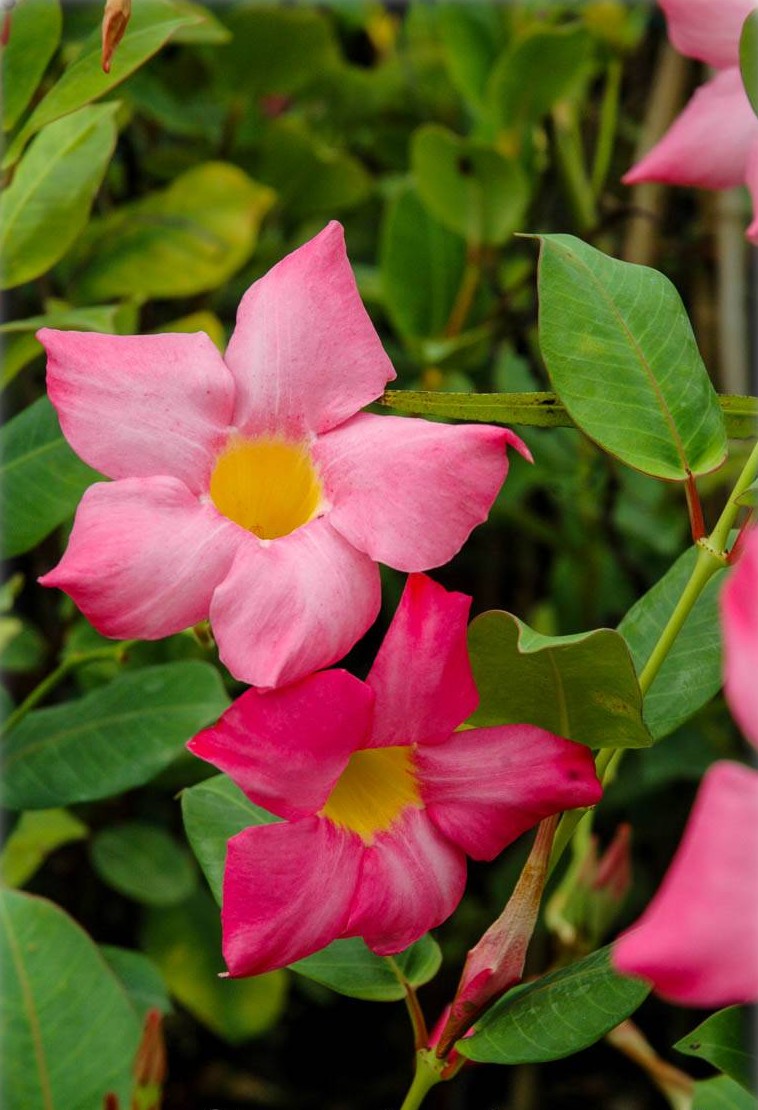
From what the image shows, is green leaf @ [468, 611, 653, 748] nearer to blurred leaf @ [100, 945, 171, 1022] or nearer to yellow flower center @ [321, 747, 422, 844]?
yellow flower center @ [321, 747, 422, 844]

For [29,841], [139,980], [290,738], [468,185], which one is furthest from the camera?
[468,185]

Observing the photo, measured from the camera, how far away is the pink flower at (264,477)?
1.63ft

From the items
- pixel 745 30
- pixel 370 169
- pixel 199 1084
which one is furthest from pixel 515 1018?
pixel 370 169

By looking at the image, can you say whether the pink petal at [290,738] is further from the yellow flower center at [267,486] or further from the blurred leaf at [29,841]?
the blurred leaf at [29,841]

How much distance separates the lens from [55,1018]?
639 mm

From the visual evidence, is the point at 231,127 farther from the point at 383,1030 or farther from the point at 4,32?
the point at 383,1030

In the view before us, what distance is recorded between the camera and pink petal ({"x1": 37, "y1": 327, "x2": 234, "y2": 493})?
54 centimetres

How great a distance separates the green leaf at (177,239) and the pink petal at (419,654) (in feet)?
2.17

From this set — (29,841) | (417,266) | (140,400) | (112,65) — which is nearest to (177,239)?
(417,266)

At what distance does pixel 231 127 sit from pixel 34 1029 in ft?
3.12

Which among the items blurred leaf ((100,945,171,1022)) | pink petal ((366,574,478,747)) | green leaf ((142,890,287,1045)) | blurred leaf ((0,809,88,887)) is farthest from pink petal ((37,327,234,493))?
green leaf ((142,890,287,1045))

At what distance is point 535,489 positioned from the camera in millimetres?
1506

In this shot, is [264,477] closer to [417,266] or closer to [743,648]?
[743,648]

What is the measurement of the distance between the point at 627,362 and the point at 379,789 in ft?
0.70
